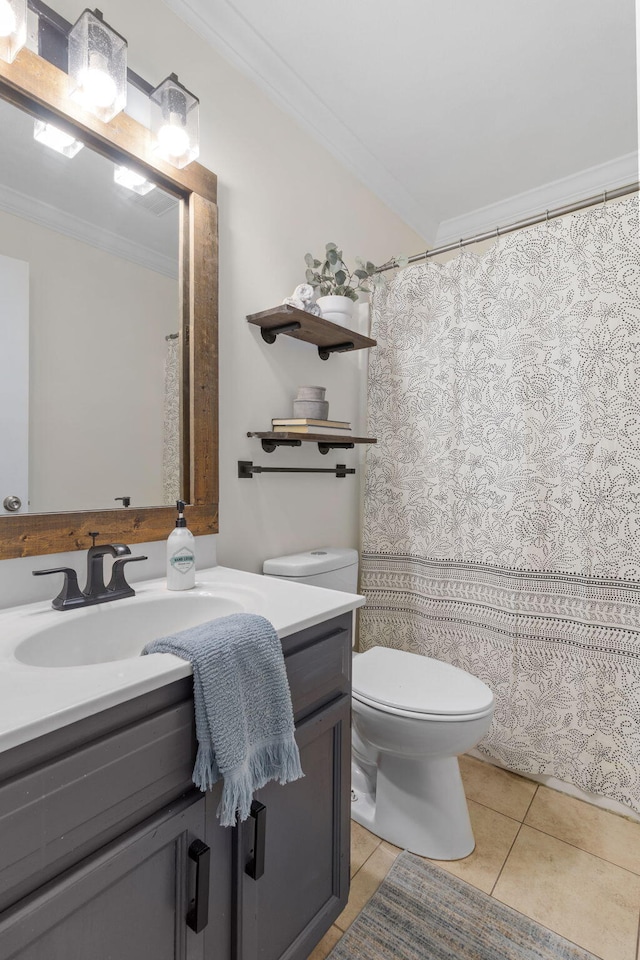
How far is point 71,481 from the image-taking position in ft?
3.80

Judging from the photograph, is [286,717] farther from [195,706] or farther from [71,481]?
[71,481]

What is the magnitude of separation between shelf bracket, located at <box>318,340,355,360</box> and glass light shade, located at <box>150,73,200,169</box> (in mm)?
792

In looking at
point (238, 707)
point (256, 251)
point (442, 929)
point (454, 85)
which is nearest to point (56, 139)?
point (256, 251)

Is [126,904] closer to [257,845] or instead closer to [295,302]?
[257,845]

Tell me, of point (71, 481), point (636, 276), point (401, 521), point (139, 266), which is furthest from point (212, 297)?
point (636, 276)

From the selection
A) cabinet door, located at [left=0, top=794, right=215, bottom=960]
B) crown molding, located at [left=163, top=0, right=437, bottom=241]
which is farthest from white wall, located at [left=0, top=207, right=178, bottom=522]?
crown molding, located at [left=163, top=0, right=437, bottom=241]

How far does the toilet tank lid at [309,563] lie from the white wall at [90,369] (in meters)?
0.47

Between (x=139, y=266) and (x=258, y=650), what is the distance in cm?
105

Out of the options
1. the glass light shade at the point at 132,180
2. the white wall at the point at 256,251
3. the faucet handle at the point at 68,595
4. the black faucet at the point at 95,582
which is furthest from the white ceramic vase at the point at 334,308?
the faucet handle at the point at 68,595

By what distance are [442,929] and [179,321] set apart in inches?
67.0

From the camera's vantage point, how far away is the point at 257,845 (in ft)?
2.89

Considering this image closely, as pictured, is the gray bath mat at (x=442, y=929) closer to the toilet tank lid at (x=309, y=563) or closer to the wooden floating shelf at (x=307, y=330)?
the toilet tank lid at (x=309, y=563)

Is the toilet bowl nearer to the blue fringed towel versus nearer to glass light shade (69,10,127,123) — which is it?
the blue fringed towel

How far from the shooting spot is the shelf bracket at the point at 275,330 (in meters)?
1.64
